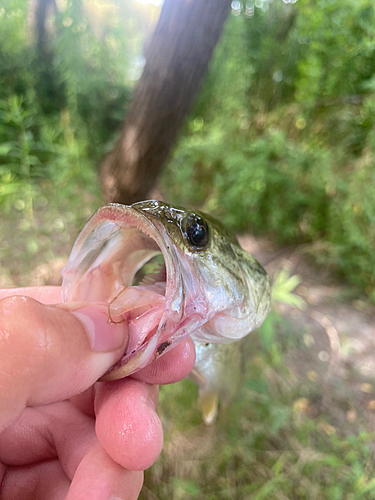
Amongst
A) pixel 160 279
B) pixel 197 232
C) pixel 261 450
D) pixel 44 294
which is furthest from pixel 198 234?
pixel 261 450

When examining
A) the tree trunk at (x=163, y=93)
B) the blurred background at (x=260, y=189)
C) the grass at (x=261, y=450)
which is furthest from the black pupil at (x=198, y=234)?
the tree trunk at (x=163, y=93)

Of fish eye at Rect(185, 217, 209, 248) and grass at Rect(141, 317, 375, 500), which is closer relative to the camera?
fish eye at Rect(185, 217, 209, 248)

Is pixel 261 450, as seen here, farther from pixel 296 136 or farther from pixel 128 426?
pixel 296 136

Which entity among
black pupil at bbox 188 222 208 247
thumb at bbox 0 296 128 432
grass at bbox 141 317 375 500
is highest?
black pupil at bbox 188 222 208 247

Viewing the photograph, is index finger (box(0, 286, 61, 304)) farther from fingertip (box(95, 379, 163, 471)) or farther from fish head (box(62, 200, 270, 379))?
fingertip (box(95, 379, 163, 471))

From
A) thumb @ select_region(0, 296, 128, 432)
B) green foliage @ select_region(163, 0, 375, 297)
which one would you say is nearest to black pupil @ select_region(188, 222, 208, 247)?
thumb @ select_region(0, 296, 128, 432)

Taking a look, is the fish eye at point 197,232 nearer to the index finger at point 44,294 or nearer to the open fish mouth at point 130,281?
the open fish mouth at point 130,281

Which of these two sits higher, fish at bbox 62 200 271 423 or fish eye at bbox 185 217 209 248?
fish eye at bbox 185 217 209 248

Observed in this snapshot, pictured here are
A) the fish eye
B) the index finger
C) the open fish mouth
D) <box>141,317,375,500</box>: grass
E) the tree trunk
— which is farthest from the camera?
the tree trunk
